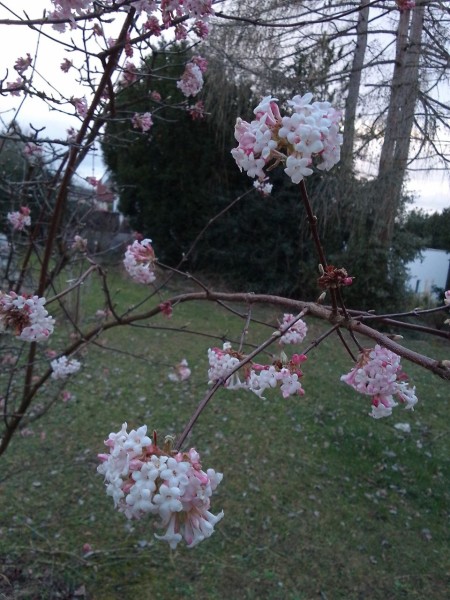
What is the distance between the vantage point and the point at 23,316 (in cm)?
130

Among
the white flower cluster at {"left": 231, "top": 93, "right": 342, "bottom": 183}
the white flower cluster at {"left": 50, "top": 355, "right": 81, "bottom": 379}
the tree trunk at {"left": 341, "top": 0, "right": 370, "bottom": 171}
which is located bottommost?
the white flower cluster at {"left": 50, "top": 355, "right": 81, "bottom": 379}

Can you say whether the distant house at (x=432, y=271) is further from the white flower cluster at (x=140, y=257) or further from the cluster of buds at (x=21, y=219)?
the white flower cluster at (x=140, y=257)

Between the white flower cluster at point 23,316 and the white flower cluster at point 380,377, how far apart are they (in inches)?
29.7

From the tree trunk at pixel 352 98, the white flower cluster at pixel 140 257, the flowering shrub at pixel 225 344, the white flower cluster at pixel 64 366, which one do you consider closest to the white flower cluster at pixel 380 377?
the flowering shrub at pixel 225 344

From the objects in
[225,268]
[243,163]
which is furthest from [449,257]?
[243,163]

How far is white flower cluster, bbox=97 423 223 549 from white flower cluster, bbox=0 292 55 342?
69 cm

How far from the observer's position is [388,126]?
785 cm

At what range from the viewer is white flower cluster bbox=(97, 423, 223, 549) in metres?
0.64

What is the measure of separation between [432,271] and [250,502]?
26.8 ft

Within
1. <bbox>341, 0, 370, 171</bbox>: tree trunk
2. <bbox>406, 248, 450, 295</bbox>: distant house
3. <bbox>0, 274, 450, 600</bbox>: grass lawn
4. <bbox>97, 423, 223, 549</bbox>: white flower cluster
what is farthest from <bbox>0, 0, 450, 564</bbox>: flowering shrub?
<bbox>406, 248, 450, 295</bbox>: distant house

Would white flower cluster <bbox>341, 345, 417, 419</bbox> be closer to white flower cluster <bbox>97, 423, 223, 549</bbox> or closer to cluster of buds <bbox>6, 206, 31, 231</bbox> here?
white flower cluster <bbox>97, 423, 223, 549</bbox>

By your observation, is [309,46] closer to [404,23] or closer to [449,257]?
[404,23]

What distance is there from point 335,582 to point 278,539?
1.32 ft

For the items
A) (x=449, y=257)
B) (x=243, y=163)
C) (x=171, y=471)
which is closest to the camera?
(x=171, y=471)
